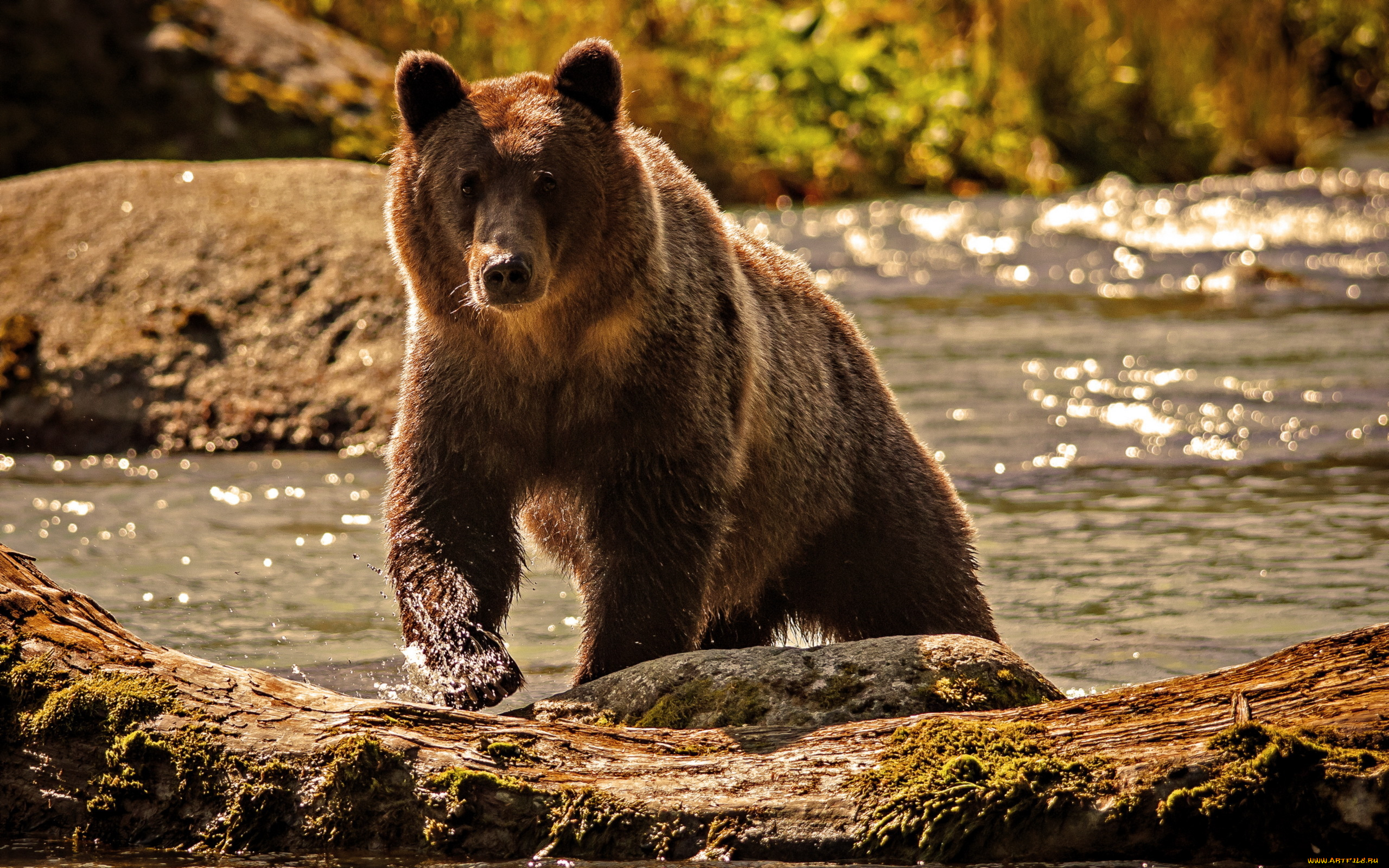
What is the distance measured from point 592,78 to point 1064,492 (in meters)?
4.23

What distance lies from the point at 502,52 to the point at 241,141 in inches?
240

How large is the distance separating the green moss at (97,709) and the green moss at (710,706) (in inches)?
48.0

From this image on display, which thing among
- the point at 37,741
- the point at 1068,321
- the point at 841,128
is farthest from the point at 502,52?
the point at 37,741

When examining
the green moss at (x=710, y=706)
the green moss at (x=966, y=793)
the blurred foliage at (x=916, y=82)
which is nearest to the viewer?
the green moss at (x=966, y=793)

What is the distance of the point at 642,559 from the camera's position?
4617mm

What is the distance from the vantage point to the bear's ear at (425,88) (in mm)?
4723

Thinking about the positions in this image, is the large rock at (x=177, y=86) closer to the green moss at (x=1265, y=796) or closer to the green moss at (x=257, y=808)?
the green moss at (x=257, y=808)

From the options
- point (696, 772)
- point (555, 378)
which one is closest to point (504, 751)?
point (696, 772)

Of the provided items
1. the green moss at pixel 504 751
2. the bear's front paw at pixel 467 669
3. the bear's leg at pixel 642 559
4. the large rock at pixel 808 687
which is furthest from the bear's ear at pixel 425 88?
the green moss at pixel 504 751

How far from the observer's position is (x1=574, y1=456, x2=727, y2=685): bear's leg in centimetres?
461

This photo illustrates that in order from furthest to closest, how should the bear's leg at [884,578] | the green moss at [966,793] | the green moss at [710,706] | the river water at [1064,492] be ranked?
the river water at [1064,492] → the bear's leg at [884,578] → the green moss at [710,706] → the green moss at [966,793]

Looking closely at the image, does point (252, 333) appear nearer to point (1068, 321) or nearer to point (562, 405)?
point (562, 405)

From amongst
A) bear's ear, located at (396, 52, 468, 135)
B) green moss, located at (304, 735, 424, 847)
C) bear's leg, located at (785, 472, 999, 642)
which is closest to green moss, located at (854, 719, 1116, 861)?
green moss, located at (304, 735, 424, 847)

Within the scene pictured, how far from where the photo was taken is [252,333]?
29.9ft
